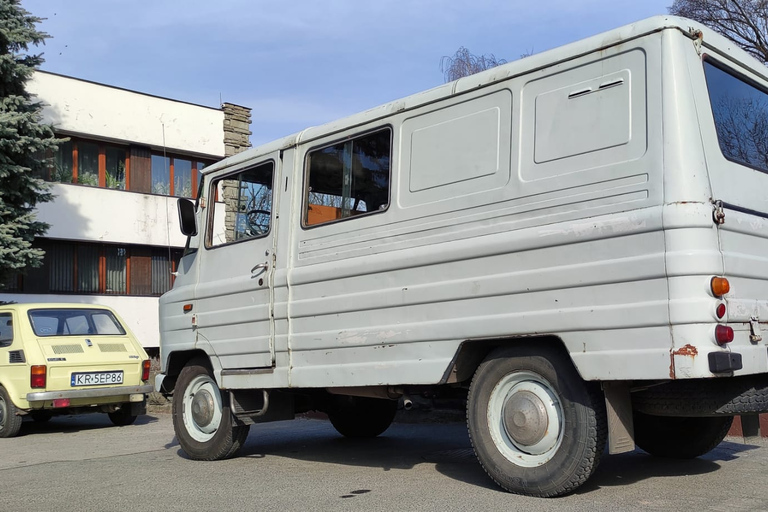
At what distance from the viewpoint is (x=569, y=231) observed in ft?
16.6

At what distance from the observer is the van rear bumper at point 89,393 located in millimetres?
10367

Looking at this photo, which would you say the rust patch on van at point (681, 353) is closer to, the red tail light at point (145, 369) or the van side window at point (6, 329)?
the red tail light at point (145, 369)

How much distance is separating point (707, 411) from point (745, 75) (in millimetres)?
2186

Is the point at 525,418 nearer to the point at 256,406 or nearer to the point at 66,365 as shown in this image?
the point at 256,406

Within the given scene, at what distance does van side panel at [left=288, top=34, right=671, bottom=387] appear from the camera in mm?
4805

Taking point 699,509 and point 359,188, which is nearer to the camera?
point 699,509

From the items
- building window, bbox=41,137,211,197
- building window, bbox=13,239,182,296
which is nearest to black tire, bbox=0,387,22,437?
building window, bbox=13,239,182,296

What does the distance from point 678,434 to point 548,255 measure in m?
2.35

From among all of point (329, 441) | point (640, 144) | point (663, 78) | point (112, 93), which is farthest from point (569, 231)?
point (112, 93)

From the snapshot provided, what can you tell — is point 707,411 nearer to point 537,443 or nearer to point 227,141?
point 537,443

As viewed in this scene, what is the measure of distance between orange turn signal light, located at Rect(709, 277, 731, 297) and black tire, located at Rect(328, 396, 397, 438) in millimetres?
4631

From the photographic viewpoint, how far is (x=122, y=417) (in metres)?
11.6

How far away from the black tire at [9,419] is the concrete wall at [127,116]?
Result: 10887mm

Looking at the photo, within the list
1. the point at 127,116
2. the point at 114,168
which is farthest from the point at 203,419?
the point at 127,116
